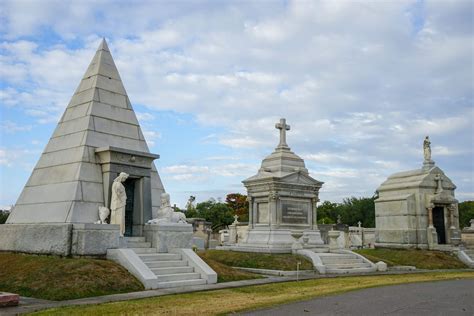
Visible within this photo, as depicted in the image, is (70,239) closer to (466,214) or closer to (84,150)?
(84,150)

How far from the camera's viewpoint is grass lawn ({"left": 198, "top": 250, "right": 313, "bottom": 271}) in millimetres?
17719

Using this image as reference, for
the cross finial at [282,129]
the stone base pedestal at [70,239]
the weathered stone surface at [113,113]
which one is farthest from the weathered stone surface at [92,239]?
the cross finial at [282,129]

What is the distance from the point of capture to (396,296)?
11133 millimetres

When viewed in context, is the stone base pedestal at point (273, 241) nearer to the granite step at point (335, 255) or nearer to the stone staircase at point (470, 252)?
the granite step at point (335, 255)

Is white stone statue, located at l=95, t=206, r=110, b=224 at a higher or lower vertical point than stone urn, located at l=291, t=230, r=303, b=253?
higher

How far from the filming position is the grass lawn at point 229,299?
8469mm

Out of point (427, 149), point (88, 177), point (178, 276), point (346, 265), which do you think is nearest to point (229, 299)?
point (178, 276)

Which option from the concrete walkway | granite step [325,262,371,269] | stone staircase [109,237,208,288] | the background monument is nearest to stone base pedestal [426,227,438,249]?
the background monument

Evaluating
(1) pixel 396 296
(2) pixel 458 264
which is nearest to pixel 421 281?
(1) pixel 396 296

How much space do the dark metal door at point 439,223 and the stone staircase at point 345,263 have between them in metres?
8.61

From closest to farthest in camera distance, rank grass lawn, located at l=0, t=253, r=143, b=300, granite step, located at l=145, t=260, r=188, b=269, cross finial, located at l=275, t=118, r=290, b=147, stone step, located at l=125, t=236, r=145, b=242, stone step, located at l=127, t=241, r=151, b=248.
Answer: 1. grass lawn, located at l=0, t=253, r=143, b=300
2. granite step, located at l=145, t=260, r=188, b=269
3. stone step, located at l=127, t=241, r=151, b=248
4. stone step, located at l=125, t=236, r=145, b=242
5. cross finial, located at l=275, t=118, r=290, b=147

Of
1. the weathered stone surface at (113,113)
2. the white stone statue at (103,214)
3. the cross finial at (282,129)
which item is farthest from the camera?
the cross finial at (282,129)

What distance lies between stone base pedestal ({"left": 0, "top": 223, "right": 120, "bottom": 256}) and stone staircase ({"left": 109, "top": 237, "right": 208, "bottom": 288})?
0.76 meters

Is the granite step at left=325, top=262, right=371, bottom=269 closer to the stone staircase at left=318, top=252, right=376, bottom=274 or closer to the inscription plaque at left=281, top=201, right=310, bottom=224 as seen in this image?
the stone staircase at left=318, top=252, right=376, bottom=274
